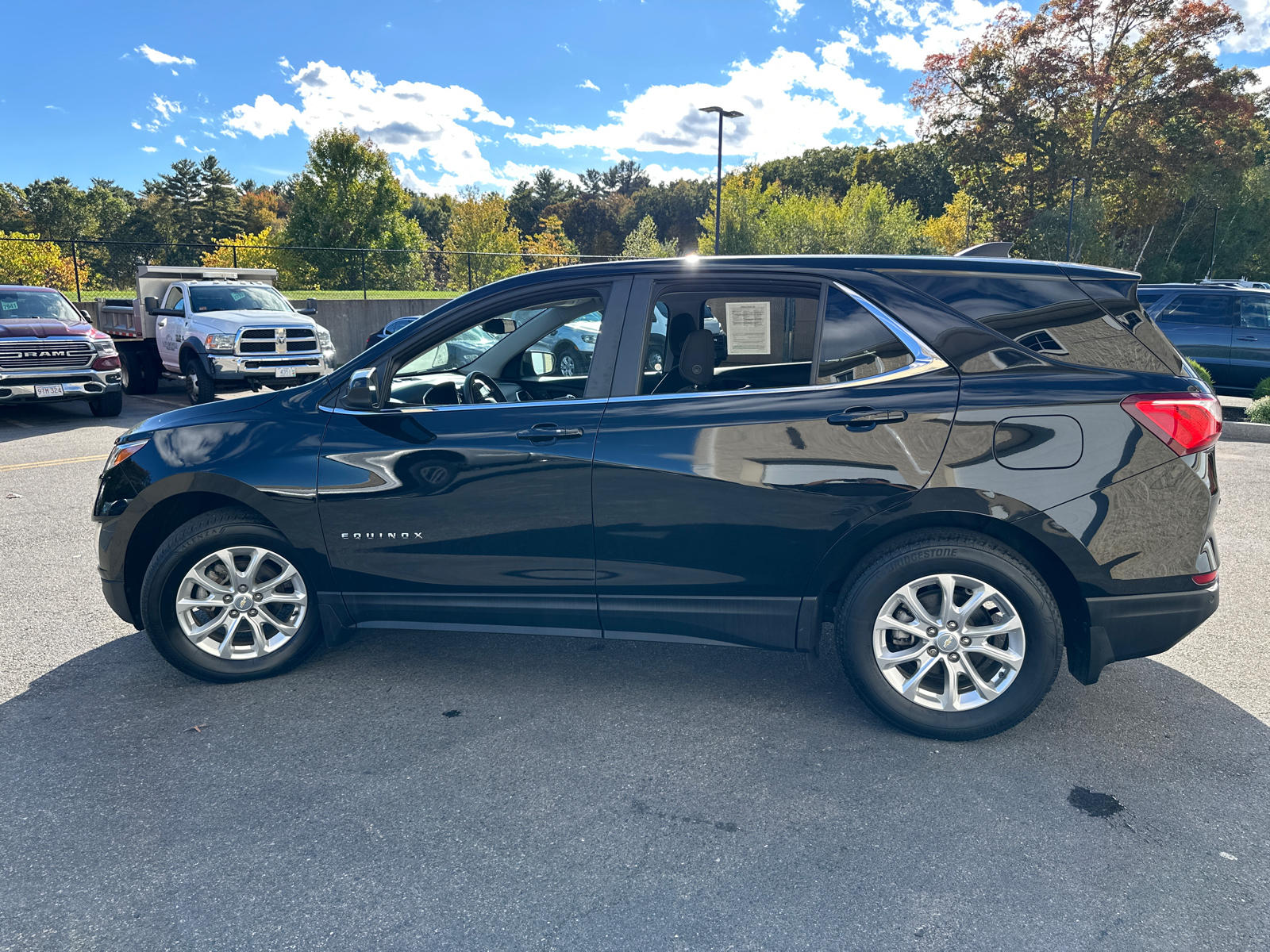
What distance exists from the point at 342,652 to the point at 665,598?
1787 mm

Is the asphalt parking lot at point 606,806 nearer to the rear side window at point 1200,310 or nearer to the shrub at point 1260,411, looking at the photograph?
the shrub at point 1260,411

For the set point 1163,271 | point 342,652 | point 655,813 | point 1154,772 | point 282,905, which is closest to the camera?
point 282,905

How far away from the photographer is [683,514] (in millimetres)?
3346

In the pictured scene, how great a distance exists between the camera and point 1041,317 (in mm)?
3250

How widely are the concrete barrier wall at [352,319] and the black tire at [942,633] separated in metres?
21.9

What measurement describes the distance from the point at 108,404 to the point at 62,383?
0.77 metres

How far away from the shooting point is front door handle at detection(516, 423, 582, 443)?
3.43m

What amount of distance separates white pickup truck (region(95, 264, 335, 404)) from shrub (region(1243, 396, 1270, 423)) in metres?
13.5

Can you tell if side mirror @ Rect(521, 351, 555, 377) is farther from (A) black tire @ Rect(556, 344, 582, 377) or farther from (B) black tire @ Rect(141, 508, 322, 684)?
(B) black tire @ Rect(141, 508, 322, 684)

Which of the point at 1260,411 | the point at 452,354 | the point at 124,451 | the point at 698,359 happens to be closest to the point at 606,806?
the point at 698,359

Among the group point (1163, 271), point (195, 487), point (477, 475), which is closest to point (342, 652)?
point (195, 487)

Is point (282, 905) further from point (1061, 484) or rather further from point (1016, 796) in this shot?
point (1061, 484)

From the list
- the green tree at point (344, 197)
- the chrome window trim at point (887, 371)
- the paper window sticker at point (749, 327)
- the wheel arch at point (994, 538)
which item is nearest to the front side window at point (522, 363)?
the paper window sticker at point (749, 327)

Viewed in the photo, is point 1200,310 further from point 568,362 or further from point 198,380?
point 198,380
